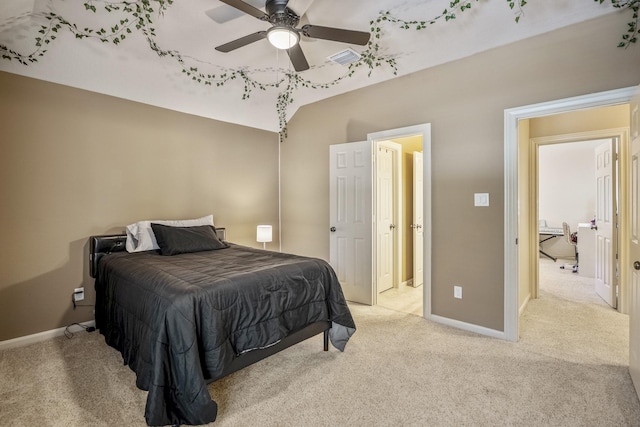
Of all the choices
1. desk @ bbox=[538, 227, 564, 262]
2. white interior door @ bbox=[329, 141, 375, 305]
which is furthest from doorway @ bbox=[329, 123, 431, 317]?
desk @ bbox=[538, 227, 564, 262]

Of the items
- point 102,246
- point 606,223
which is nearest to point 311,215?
point 102,246

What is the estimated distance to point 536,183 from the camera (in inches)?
161

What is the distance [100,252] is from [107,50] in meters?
1.93

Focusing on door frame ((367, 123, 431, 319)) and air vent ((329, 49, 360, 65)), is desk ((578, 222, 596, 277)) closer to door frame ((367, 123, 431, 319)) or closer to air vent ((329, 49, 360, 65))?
door frame ((367, 123, 431, 319))

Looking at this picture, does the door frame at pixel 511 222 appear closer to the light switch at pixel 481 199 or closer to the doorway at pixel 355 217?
the light switch at pixel 481 199

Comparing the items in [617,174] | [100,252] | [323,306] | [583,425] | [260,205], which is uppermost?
[617,174]

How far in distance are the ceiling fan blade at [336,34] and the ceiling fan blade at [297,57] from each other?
0.57ft

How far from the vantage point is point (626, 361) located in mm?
2461

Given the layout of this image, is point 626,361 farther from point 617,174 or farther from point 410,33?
point 410,33

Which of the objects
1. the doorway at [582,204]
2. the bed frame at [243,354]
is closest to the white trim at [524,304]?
the doorway at [582,204]

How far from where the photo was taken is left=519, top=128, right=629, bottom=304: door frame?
3463mm

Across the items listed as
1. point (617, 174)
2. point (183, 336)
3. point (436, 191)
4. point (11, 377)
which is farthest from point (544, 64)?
point (11, 377)

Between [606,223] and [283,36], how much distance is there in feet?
14.7

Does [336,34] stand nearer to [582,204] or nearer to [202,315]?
[202,315]
